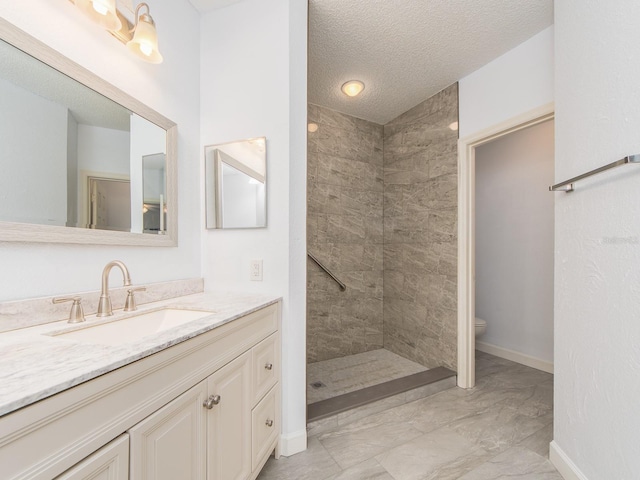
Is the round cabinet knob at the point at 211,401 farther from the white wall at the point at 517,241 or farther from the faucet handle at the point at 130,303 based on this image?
the white wall at the point at 517,241

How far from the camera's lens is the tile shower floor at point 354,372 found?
2105mm

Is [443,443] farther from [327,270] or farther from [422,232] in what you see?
[422,232]

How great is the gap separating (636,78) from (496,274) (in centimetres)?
225

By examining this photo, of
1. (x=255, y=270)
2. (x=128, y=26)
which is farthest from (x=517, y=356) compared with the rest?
(x=128, y=26)

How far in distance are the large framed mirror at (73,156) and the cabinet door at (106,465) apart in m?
0.73

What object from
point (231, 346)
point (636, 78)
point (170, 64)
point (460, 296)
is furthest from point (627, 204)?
point (170, 64)

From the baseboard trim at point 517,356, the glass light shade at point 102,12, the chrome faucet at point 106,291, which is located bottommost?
the baseboard trim at point 517,356

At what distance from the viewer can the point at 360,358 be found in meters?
2.73

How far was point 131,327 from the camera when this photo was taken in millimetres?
1097

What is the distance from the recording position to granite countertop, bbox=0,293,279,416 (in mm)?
490

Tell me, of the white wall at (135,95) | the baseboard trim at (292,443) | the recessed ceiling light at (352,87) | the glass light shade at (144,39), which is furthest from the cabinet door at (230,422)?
the recessed ceiling light at (352,87)

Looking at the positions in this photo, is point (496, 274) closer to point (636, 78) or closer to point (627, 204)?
point (627, 204)

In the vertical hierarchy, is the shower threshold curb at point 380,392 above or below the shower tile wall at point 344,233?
below

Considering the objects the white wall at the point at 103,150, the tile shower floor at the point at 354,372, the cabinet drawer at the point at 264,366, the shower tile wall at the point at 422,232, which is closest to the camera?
the white wall at the point at 103,150
